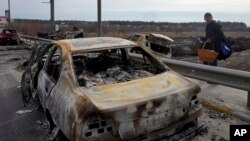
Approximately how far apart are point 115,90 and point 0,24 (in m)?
35.2

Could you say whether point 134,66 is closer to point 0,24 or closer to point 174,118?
point 174,118

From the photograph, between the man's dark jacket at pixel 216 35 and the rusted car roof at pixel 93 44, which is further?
the man's dark jacket at pixel 216 35

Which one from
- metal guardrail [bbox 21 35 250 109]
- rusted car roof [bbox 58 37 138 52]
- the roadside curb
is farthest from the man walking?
rusted car roof [bbox 58 37 138 52]

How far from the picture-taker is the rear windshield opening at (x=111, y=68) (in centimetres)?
537

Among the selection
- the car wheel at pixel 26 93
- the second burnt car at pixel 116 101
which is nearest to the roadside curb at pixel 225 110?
the second burnt car at pixel 116 101

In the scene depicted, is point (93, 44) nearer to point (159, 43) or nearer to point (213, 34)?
point (213, 34)

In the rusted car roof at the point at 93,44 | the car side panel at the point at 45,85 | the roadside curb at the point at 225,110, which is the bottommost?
the roadside curb at the point at 225,110

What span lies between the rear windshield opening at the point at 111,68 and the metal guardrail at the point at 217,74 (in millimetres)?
1557

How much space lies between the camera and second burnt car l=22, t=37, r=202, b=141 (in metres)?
4.00

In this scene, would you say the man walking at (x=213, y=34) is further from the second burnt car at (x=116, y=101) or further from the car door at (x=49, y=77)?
the car door at (x=49, y=77)

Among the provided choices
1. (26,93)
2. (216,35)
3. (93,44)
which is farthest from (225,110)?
(26,93)

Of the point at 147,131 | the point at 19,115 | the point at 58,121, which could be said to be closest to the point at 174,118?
the point at 147,131

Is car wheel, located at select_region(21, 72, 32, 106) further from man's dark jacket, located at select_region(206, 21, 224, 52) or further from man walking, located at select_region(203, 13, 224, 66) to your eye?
man's dark jacket, located at select_region(206, 21, 224, 52)

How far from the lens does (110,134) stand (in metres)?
4.00
